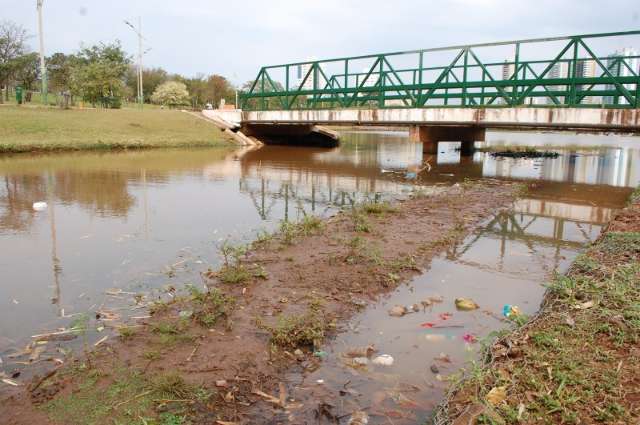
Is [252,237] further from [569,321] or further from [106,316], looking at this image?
[569,321]

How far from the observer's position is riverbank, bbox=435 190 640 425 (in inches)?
104

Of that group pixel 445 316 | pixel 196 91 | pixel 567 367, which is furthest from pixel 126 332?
pixel 196 91

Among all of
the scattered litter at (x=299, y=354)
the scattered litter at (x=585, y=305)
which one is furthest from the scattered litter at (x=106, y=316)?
the scattered litter at (x=585, y=305)

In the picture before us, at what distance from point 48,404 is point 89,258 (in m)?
3.47

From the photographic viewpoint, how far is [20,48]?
40312mm

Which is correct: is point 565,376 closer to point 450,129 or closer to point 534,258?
point 534,258

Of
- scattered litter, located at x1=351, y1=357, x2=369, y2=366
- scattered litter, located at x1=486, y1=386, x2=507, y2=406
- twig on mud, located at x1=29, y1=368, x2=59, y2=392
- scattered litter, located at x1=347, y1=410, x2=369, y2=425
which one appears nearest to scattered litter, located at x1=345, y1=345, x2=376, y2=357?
scattered litter, located at x1=351, y1=357, x2=369, y2=366

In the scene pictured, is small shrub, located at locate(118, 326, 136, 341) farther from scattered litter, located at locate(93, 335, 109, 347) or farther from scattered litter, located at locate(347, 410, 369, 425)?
scattered litter, located at locate(347, 410, 369, 425)

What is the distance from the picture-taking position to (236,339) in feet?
13.3

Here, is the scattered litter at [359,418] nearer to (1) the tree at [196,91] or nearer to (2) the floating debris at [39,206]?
(2) the floating debris at [39,206]

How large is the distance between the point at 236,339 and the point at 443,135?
20.4 m

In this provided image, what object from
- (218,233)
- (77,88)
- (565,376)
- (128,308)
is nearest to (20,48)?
(77,88)

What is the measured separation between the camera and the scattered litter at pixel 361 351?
3945 mm

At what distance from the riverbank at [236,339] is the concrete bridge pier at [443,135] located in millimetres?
14503
